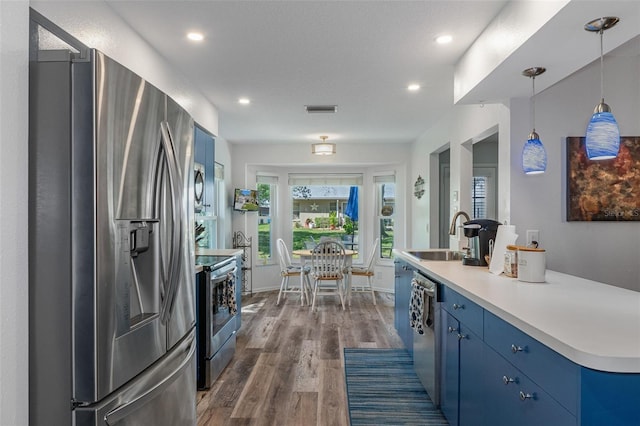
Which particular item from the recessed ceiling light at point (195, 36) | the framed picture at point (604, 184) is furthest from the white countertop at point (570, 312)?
the recessed ceiling light at point (195, 36)

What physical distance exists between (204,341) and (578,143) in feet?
9.82

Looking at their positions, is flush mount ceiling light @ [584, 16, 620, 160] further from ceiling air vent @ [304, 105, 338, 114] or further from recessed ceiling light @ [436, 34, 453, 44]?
ceiling air vent @ [304, 105, 338, 114]

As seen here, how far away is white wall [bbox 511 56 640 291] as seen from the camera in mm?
2820

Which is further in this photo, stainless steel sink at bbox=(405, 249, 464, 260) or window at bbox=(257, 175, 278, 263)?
window at bbox=(257, 175, 278, 263)

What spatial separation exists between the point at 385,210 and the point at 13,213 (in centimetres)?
601

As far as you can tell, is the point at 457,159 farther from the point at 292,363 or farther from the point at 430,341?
the point at 292,363

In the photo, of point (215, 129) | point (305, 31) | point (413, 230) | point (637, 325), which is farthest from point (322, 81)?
point (413, 230)

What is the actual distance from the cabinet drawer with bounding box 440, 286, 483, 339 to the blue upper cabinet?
229 centimetres

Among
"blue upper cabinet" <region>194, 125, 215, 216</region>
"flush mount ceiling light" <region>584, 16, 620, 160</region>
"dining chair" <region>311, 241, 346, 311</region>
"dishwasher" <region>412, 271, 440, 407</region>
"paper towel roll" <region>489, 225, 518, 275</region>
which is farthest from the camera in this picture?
"dining chair" <region>311, 241, 346, 311</region>

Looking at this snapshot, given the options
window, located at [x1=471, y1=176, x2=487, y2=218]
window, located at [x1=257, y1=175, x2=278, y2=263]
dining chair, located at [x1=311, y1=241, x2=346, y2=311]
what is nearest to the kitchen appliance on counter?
dining chair, located at [x1=311, y1=241, x2=346, y2=311]

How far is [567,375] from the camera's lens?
115cm

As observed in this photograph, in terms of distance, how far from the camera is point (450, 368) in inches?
89.8

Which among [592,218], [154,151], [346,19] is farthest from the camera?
[592,218]

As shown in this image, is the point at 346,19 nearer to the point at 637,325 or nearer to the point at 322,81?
the point at 322,81
